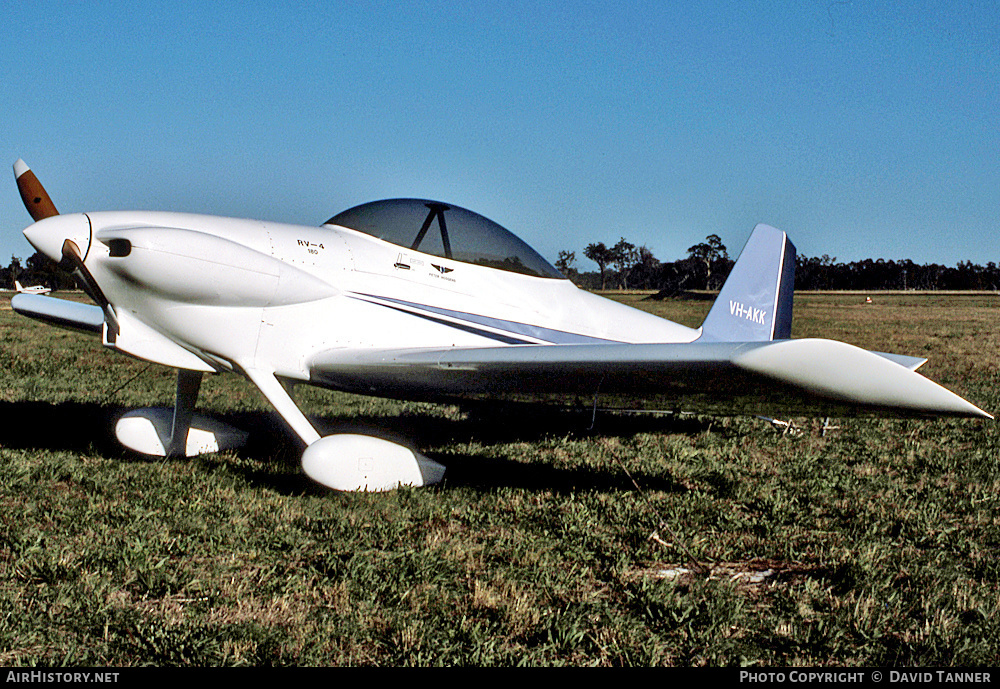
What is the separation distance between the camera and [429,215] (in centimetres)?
513

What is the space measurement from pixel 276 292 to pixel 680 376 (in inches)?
101

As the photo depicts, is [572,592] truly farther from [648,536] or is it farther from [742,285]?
[742,285]

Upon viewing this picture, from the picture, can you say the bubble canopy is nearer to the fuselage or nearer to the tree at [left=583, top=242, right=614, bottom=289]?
the fuselage

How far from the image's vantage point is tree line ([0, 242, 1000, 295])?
97.2 meters

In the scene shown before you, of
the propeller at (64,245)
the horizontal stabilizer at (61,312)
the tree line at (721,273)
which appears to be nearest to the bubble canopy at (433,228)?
the propeller at (64,245)

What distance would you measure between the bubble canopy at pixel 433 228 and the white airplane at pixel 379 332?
0.04 ft

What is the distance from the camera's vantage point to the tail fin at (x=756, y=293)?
23.2 feet

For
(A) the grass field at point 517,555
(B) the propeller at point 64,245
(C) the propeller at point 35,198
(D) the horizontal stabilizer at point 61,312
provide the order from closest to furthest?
(A) the grass field at point 517,555 → (B) the propeller at point 64,245 → (C) the propeller at point 35,198 → (D) the horizontal stabilizer at point 61,312

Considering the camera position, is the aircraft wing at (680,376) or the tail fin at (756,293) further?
the tail fin at (756,293)

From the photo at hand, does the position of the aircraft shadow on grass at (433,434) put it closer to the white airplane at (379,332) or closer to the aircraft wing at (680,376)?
the white airplane at (379,332)

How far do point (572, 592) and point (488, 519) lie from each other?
100 centimetres

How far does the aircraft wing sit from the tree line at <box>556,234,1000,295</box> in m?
82.4

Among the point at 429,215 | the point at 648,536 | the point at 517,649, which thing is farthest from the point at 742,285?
the point at 517,649

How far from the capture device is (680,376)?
3.72 m
